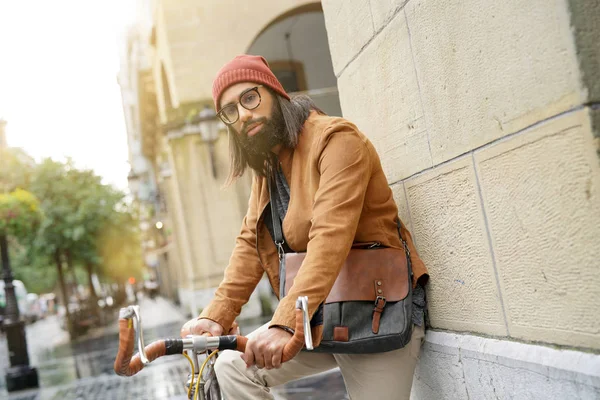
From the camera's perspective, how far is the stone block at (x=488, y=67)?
1.70 meters

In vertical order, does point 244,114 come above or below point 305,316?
above

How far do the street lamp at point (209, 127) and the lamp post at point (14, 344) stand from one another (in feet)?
14.1

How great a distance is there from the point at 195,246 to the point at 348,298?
446 inches

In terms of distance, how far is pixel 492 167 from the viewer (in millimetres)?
2088

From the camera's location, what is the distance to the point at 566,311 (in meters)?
1.82

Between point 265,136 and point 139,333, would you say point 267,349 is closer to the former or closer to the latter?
point 139,333

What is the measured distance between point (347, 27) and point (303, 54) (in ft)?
40.0

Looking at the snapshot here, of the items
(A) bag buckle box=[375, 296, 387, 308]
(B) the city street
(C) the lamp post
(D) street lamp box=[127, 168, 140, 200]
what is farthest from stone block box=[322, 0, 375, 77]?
(D) street lamp box=[127, 168, 140, 200]

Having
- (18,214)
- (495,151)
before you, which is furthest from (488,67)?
(18,214)

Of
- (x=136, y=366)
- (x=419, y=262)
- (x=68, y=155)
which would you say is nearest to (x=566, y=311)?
(x=419, y=262)

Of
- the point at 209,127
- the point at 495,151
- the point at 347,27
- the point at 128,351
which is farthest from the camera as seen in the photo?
the point at 209,127

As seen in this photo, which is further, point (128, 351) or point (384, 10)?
point (384, 10)

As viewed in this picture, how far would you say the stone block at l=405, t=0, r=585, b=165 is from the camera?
5.57ft

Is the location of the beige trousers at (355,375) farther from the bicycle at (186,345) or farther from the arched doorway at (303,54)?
the arched doorway at (303,54)
